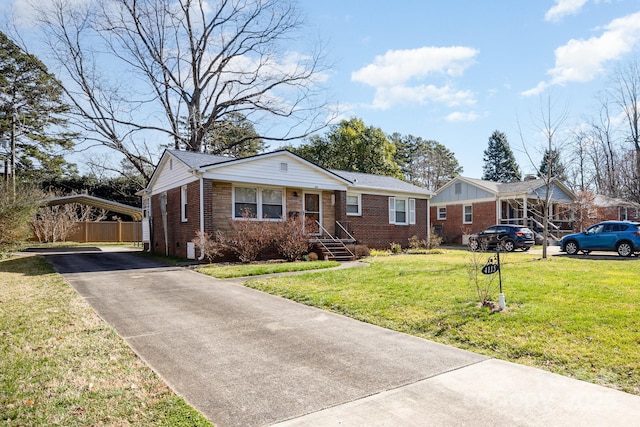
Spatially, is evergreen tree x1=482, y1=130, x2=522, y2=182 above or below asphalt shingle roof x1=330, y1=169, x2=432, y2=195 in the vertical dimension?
above

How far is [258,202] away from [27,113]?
27858mm

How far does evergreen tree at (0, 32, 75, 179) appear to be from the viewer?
31.1m

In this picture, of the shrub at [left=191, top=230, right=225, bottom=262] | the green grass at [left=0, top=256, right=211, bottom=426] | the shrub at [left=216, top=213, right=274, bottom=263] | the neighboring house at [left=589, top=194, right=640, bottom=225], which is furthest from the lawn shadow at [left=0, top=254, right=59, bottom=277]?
the neighboring house at [left=589, top=194, right=640, bottom=225]

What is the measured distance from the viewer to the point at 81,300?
814 cm

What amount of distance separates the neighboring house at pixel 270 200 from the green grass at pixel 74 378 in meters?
9.14

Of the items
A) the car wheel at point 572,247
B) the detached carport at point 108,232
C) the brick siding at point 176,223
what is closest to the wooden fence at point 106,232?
the detached carport at point 108,232

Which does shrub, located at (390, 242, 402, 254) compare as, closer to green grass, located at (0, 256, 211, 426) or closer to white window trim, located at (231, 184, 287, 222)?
white window trim, located at (231, 184, 287, 222)

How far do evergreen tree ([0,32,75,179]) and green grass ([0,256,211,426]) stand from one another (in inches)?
1120

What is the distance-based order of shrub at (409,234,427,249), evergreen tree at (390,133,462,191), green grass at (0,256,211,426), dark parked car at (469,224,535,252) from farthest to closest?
1. evergreen tree at (390,133,462,191)
2. shrub at (409,234,427,249)
3. dark parked car at (469,224,535,252)
4. green grass at (0,256,211,426)

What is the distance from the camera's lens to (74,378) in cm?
407

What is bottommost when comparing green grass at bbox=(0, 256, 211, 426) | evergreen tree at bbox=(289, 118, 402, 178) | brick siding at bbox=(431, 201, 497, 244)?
green grass at bbox=(0, 256, 211, 426)

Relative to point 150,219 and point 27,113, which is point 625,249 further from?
point 27,113

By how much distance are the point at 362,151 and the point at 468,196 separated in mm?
12068

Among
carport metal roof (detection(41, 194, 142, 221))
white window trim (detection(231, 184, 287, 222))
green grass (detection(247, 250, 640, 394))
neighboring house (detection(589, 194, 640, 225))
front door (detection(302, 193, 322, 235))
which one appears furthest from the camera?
neighboring house (detection(589, 194, 640, 225))
